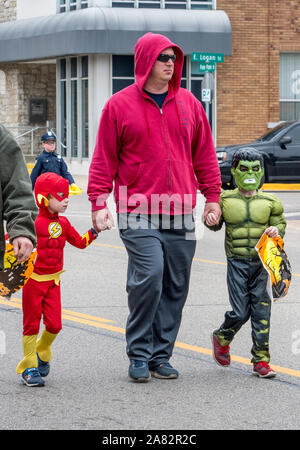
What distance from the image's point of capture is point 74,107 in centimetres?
3272

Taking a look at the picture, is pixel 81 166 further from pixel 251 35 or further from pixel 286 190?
pixel 286 190

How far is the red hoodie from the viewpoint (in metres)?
6.25

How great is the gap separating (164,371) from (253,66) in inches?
1044

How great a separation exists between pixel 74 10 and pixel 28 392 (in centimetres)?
2700

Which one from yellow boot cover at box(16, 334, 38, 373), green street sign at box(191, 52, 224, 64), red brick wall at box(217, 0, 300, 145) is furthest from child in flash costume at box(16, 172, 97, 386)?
red brick wall at box(217, 0, 300, 145)

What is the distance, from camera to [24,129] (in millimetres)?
36156

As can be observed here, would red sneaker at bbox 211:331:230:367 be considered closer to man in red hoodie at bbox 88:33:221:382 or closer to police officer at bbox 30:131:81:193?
man in red hoodie at bbox 88:33:221:382

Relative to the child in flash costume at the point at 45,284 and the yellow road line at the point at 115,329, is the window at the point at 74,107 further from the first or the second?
the child in flash costume at the point at 45,284

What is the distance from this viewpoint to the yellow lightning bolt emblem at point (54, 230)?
6.38 m

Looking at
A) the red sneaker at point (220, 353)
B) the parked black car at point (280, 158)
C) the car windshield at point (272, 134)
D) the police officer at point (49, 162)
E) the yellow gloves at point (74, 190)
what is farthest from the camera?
the car windshield at point (272, 134)

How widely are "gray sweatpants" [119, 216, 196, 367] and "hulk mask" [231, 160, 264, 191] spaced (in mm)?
500

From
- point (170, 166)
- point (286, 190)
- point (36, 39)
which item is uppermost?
point (36, 39)

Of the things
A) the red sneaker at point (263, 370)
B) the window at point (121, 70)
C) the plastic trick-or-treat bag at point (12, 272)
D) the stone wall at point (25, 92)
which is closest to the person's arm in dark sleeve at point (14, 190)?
the plastic trick-or-treat bag at point (12, 272)
